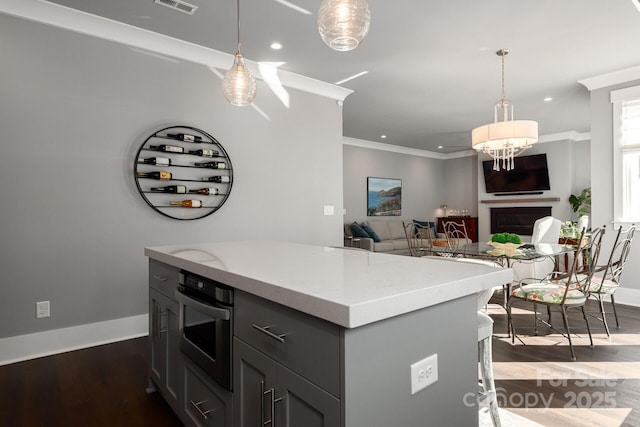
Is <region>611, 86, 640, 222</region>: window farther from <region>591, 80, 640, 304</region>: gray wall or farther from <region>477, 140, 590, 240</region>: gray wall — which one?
<region>477, 140, 590, 240</region>: gray wall

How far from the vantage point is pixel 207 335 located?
4.79 ft

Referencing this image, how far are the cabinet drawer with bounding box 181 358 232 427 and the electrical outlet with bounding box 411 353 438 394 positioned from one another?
692 mm

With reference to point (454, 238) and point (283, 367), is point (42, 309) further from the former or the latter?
point (454, 238)

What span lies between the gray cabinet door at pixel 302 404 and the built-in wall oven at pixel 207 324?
13.0 inches

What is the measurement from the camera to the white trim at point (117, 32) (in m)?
2.74

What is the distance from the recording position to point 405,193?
358 inches

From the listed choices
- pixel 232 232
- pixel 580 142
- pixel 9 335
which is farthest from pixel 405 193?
pixel 9 335

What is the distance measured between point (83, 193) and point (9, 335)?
116cm

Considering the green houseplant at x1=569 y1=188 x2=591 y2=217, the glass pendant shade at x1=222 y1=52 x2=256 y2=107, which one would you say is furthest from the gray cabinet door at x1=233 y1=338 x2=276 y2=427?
the green houseplant at x1=569 y1=188 x2=591 y2=217

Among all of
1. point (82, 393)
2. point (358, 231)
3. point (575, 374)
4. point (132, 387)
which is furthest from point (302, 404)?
point (358, 231)

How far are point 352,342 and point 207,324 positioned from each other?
801 millimetres

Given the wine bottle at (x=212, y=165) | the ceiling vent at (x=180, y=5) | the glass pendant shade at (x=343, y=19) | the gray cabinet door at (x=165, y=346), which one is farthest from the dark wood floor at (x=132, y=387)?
the ceiling vent at (x=180, y=5)

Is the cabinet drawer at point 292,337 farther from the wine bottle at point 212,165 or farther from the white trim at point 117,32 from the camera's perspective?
the white trim at point 117,32

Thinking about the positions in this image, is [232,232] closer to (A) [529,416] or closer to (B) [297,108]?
(B) [297,108]
